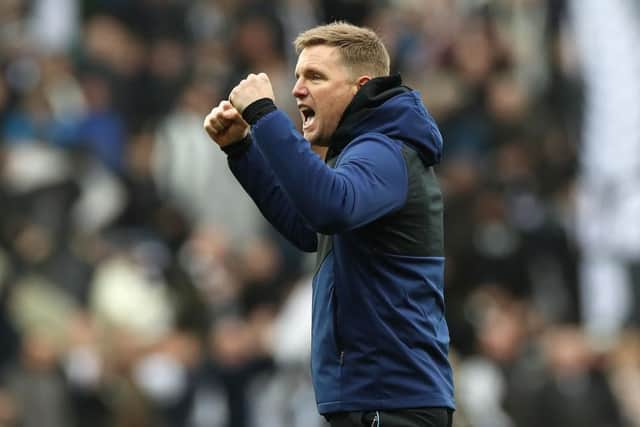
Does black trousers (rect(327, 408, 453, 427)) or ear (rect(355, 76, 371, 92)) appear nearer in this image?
black trousers (rect(327, 408, 453, 427))

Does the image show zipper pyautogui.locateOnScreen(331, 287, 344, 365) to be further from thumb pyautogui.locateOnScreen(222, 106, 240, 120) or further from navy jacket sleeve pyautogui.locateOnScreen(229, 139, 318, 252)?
thumb pyautogui.locateOnScreen(222, 106, 240, 120)

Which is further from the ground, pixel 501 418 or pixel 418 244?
pixel 418 244

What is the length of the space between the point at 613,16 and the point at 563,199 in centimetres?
201

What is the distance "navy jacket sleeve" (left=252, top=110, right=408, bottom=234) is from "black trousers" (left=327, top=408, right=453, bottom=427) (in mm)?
522

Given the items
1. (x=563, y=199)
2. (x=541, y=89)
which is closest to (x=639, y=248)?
(x=563, y=199)

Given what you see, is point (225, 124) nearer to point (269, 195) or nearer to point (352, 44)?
point (269, 195)

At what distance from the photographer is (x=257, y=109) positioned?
398cm

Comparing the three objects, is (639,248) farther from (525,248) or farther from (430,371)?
(430,371)

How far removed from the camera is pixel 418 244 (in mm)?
4113

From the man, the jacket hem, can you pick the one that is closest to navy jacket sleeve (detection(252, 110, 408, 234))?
the man

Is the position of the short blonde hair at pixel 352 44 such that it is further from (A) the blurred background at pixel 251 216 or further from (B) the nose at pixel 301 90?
(A) the blurred background at pixel 251 216

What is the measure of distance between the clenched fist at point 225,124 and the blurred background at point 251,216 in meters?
3.76

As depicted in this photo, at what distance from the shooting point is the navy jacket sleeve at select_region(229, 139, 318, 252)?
171 inches

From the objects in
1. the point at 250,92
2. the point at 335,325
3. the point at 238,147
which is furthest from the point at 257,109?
the point at 335,325
